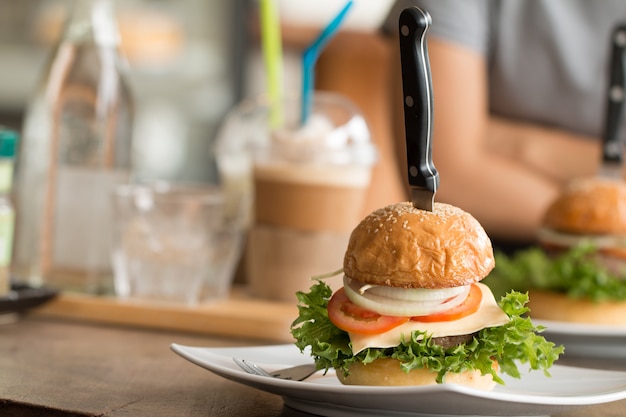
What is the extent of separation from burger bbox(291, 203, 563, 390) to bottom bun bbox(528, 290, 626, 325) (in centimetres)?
88

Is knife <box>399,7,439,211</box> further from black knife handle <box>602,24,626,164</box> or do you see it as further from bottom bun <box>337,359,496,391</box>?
black knife handle <box>602,24,626,164</box>

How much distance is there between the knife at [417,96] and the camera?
3.68 ft

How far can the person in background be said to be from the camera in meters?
3.36

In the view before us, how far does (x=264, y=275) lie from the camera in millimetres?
2146

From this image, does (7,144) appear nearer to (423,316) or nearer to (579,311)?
(423,316)

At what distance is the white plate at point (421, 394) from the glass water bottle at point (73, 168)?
0.86 meters

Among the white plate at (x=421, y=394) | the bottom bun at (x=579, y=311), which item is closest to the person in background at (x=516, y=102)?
the bottom bun at (x=579, y=311)

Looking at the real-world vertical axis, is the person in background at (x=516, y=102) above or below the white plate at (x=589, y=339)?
above

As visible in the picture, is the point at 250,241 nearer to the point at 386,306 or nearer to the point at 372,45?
the point at 386,306

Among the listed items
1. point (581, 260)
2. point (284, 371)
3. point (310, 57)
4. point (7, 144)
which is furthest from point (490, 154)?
point (284, 371)

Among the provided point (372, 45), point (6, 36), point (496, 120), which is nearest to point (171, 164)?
point (6, 36)

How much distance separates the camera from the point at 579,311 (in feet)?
6.67

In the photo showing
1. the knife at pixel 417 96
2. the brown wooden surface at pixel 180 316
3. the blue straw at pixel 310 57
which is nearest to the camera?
the knife at pixel 417 96

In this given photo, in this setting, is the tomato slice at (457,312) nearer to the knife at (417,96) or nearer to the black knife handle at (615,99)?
the knife at (417,96)
